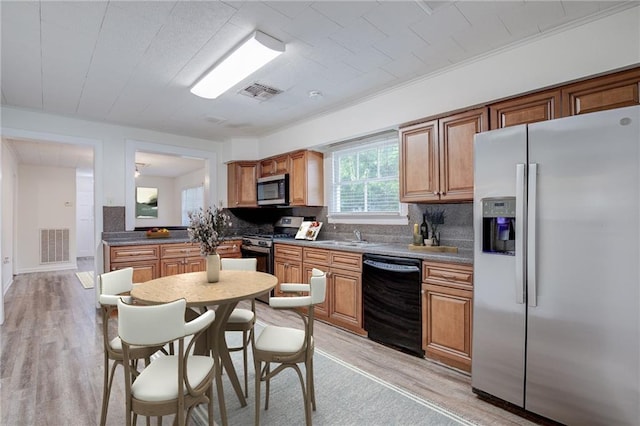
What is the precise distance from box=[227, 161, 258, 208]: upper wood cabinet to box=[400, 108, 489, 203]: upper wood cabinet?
2811 mm

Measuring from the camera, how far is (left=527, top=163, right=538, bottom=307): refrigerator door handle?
6.22 feet

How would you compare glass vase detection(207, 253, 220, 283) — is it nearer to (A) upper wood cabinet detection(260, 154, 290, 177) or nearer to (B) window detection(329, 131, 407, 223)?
(B) window detection(329, 131, 407, 223)

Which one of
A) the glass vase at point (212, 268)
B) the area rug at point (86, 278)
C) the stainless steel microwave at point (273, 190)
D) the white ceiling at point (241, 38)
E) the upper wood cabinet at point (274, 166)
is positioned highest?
the white ceiling at point (241, 38)

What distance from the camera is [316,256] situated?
373 centimetres

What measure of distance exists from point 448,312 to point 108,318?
242 centimetres

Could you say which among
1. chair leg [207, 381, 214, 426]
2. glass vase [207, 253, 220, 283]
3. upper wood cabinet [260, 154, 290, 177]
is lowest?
chair leg [207, 381, 214, 426]

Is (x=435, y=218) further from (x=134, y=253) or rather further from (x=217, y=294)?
(x=134, y=253)

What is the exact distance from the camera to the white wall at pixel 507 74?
2010mm

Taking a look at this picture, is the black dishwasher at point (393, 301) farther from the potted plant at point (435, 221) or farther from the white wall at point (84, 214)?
the white wall at point (84, 214)

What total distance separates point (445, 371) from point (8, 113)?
5.56 metres

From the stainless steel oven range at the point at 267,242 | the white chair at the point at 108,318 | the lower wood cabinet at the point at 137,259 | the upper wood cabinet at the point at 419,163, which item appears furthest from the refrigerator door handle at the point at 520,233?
the lower wood cabinet at the point at 137,259

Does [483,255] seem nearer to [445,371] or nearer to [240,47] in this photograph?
[445,371]

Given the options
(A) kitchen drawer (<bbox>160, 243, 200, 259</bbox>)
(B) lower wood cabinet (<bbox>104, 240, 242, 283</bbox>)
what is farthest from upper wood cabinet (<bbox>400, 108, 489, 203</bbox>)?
(A) kitchen drawer (<bbox>160, 243, 200, 259</bbox>)

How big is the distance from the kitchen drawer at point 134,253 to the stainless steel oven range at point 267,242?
124 cm
